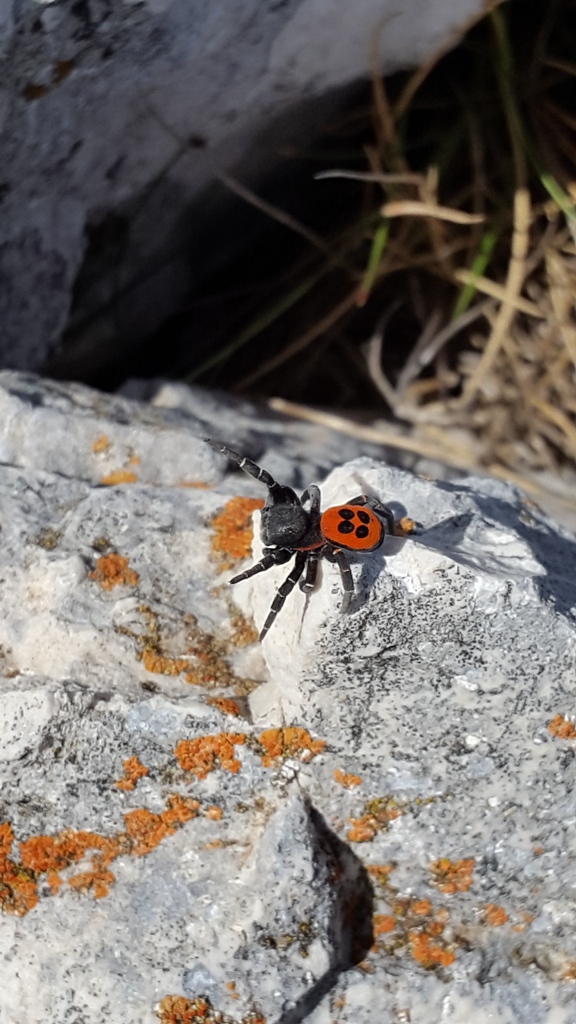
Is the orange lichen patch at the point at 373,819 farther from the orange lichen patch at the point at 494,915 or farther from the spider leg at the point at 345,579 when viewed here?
the spider leg at the point at 345,579

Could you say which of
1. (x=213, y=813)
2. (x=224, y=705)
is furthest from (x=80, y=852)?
(x=224, y=705)

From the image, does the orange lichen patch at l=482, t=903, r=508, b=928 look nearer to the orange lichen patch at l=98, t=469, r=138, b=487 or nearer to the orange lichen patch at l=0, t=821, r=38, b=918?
the orange lichen patch at l=0, t=821, r=38, b=918

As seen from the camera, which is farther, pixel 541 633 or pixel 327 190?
pixel 327 190

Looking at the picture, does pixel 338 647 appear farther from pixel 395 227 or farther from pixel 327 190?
pixel 327 190

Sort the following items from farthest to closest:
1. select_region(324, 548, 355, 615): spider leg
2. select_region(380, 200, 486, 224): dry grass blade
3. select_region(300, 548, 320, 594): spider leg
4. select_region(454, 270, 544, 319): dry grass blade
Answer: select_region(454, 270, 544, 319): dry grass blade → select_region(380, 200, 486, 224): dry grass blade → select_region(300, 548, 320, 594): spider leg → select_region(324, 548, 355, 615): spider leg

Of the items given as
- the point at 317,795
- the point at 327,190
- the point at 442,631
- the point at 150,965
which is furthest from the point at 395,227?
the point at 150,965

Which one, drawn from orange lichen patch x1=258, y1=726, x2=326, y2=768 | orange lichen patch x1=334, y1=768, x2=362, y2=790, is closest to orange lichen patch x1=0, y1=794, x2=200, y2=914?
orange lichen patch x1=258, y1=726, x2=326, y2=768
